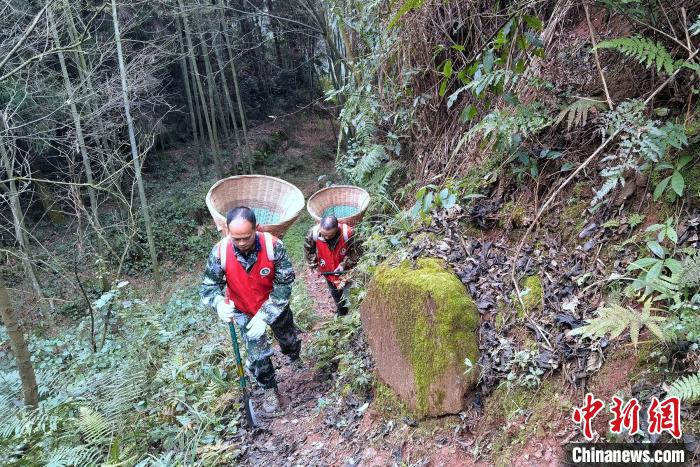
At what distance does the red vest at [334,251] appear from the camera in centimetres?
546

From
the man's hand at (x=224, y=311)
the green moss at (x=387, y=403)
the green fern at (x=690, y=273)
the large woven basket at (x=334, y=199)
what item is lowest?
the large woven basket at (x=334, y=199)

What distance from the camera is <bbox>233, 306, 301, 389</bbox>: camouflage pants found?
4.02 meters

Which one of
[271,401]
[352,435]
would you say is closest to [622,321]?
[352,435]

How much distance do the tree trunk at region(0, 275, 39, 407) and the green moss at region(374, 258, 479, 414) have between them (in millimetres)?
3163

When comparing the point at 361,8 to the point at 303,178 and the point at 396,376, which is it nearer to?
the point at 396,376

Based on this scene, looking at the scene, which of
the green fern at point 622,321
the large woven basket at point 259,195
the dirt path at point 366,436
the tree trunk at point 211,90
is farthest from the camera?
the tree trunk at point 211,90

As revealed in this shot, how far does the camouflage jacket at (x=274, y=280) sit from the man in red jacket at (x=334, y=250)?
1.36 m

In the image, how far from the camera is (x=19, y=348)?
3686 mm

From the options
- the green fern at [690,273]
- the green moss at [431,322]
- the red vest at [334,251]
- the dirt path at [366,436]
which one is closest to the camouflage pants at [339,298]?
the red vest at [334,251]

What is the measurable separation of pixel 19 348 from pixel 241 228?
2.16m

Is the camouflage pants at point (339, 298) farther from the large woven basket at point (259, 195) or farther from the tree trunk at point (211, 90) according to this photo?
Result: the tree trunk at point (211, 90)

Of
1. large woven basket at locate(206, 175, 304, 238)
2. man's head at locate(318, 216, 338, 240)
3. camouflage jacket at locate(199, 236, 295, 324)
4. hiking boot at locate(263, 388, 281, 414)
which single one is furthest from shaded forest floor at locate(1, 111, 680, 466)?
large woven basket at locate(206, 175, 304, 238)

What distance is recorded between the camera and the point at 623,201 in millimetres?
2717

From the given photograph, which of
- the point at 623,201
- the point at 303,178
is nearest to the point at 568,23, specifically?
the point at 623,201
